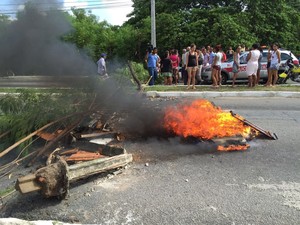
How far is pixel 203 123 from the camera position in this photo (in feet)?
20.4

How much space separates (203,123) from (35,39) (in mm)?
3069

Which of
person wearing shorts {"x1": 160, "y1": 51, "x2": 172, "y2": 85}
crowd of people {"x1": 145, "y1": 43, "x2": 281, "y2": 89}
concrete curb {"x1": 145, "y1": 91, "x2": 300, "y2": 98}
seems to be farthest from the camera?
person wearing shorts {"x1": 160, "y1": 51, "x2": 172, "y2": 85}

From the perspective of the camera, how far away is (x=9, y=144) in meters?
5.82

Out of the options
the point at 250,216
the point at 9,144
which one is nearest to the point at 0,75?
the point at 9,144

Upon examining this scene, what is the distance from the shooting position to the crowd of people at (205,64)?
13227mm

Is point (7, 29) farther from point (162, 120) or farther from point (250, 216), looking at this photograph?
point (250, 216)

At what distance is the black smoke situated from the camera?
16.2 ft

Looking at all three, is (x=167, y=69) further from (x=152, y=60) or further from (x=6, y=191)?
(x=6, y=191)

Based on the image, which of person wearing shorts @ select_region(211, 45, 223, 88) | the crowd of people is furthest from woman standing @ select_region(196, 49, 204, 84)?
person wearing shorts @ select_region(211, 45, 223, 88)

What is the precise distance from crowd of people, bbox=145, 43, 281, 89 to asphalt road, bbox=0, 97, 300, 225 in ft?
24.4

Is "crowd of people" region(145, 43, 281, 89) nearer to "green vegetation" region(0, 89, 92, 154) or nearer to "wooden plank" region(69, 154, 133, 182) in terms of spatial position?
"green vegetation" region(0, 89, 92, 154)

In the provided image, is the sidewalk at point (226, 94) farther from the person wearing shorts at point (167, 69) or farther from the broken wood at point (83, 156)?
the broken wood at point (83, 156)

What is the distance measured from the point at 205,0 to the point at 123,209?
2777cm

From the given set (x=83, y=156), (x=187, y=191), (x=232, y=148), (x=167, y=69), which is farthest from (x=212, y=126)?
(x=167, y=69)
